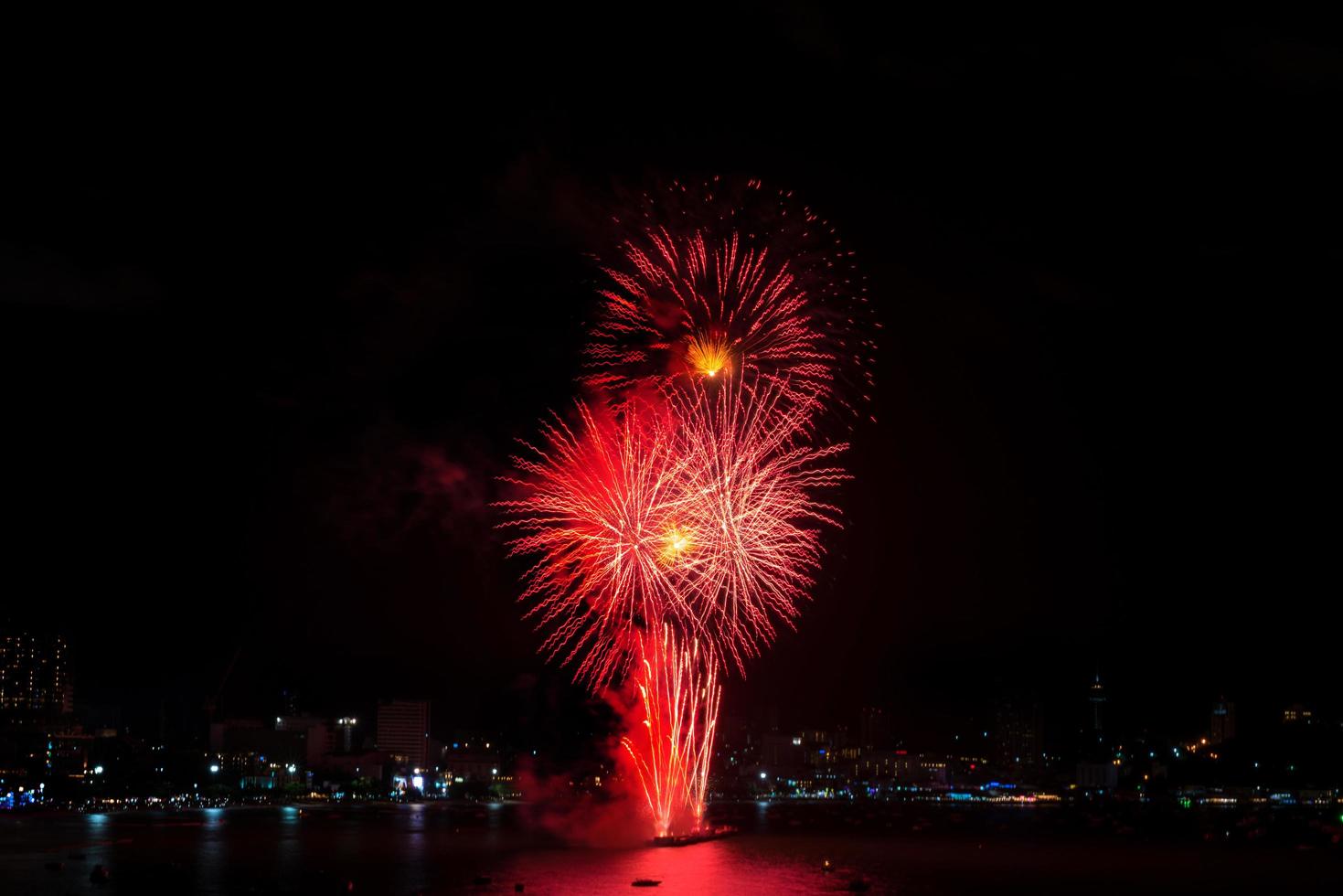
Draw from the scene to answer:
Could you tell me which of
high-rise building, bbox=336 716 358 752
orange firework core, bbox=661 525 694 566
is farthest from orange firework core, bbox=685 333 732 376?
high-rise building, bbox=336 716 358 752

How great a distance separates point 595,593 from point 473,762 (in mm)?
144672

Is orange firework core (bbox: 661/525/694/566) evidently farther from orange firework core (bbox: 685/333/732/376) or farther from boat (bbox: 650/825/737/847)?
boat (bbox: 650/825/737/847)

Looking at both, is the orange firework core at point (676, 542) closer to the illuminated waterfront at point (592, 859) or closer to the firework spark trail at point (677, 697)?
the firework spark trail at point (677, 697)

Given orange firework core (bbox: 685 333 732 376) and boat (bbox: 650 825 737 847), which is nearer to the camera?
orange firework core (bbox: 685 333 732 376)

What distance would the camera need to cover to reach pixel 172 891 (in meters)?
40.9

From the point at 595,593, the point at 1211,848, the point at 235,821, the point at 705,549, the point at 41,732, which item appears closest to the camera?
the point at 705,549

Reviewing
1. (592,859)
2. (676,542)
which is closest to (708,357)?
(676,542)

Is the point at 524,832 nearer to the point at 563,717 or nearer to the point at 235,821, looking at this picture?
the point at 563,717

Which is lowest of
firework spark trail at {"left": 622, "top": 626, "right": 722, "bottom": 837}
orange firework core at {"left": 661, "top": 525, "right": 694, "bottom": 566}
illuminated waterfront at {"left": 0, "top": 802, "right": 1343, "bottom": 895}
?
illuminated waterfront at {"left": 0, "top": 802, "right": 1343, "bottom": 895}

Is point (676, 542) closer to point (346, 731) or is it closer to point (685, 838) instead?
point (685, 838)

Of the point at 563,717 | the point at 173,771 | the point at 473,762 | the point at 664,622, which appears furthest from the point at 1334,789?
the point at 664,622

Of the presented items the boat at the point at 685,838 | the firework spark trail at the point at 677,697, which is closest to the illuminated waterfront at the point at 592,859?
the boat at the point at 685,838

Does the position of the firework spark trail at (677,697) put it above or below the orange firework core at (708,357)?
below

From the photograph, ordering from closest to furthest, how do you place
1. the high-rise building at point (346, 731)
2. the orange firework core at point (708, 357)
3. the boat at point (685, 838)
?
the orange firework core at point (708, 357)
the boat at point (685, 838)
the high-rise building at point (346, 731)
